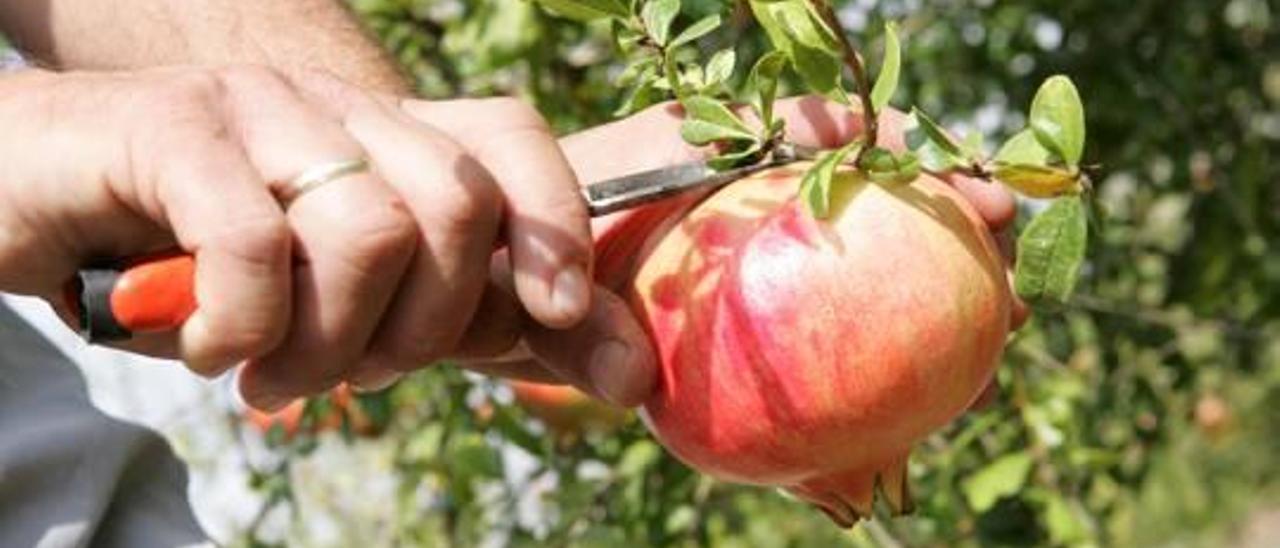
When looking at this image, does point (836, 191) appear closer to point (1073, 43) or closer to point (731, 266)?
point (731, 266)

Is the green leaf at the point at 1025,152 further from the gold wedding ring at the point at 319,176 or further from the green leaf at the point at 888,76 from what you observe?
the gold wedding ring at the point at 319,176

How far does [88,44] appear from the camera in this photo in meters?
1.37

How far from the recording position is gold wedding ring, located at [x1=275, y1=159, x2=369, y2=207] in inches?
35.6

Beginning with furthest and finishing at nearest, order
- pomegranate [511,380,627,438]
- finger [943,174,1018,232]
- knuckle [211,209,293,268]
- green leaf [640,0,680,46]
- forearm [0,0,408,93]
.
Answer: pomegranate [511,380,627,438] → forearm [0,0,408,93] → finger [943,174,1018,232] → green leaf [640,0,680,46] → knuckle [211,209,293,268]

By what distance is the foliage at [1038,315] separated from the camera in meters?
1.91

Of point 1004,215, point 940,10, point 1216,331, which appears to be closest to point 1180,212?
point 1216,331

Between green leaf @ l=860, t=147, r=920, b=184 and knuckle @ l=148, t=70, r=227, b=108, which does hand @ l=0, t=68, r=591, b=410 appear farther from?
green leaf @ l=860, t=147, r=920, b=184

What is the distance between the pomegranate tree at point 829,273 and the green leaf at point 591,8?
0.05 ft

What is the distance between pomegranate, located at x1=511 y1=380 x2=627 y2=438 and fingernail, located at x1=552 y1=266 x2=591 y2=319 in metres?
1.13

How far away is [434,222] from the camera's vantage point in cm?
92

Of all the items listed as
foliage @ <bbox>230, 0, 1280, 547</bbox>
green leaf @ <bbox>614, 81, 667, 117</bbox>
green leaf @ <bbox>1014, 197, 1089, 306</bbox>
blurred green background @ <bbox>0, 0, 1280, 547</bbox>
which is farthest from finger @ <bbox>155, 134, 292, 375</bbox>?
blurred green background @ <bbox>0, 0, 1280, 547</bbox>

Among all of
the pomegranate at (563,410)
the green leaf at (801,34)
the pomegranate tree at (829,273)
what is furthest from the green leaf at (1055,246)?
the pomegranate at (563,410)

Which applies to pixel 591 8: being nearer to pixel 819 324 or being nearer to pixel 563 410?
pixel 819 324

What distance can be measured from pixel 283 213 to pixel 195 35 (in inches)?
18.5
